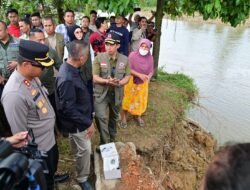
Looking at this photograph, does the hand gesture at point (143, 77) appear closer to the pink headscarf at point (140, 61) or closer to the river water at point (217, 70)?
the pink headscarf at point (140, 61)

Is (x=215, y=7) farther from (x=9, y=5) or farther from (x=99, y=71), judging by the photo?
(x=9, y=5)

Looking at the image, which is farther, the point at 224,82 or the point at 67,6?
the point at 224,82

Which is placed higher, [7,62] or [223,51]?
[7,62]

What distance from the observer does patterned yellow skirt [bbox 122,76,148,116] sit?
191 inches

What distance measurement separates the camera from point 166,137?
517 centimetres

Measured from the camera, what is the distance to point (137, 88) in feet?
15.9

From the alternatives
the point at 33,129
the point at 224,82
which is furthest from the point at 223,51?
the point at 33,129

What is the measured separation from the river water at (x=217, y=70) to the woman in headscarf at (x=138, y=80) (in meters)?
1.67

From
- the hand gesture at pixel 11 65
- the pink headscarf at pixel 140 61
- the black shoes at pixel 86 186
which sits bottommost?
the black shoes at pixel 86 186

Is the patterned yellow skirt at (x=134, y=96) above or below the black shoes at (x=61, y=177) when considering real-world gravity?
above

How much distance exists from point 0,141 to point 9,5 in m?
6.85

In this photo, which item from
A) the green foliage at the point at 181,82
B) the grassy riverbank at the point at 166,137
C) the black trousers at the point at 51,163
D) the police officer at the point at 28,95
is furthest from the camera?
the green foliage at the point at 181,82

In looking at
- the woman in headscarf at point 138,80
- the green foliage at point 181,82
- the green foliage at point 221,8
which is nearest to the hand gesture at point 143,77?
the woman in headscarf at point 138,80

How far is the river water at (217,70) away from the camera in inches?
326
